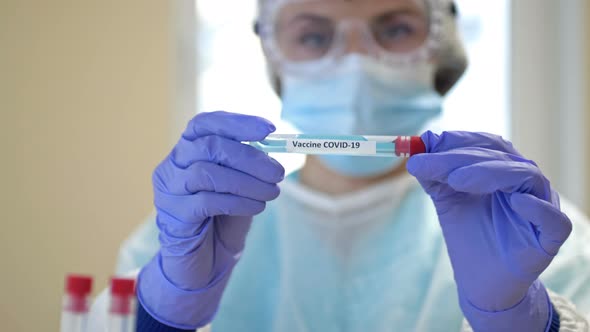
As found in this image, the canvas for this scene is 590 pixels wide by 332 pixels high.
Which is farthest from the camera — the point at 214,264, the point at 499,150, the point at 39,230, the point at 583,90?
the point at 583,90

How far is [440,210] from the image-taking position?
96cm

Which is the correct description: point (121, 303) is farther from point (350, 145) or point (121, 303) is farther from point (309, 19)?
point (309, 19)

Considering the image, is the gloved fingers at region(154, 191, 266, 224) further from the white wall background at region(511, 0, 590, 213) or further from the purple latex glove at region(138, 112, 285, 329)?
the white wall background at region(511, 0, 590, 213)

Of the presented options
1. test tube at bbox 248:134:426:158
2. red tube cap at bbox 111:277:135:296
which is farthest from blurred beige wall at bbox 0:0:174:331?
red tube cap at bbox 111:277:135:296

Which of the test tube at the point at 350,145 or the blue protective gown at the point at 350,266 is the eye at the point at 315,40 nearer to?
the blue protective gown at the point at 350,266

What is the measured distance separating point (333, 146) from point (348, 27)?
24.1 inches

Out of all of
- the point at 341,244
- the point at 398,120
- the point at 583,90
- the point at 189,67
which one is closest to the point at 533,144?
the point at 583,90

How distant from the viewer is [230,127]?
0.93m

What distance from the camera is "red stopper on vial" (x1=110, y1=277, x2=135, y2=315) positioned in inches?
24.5

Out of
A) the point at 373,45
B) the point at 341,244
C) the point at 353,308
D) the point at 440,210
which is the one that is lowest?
the point at 353,308

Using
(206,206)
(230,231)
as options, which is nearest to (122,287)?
(206,206)

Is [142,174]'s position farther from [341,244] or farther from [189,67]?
[341,244]

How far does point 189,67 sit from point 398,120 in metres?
0.98

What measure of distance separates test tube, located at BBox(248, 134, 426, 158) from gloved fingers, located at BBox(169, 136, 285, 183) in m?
0.04
